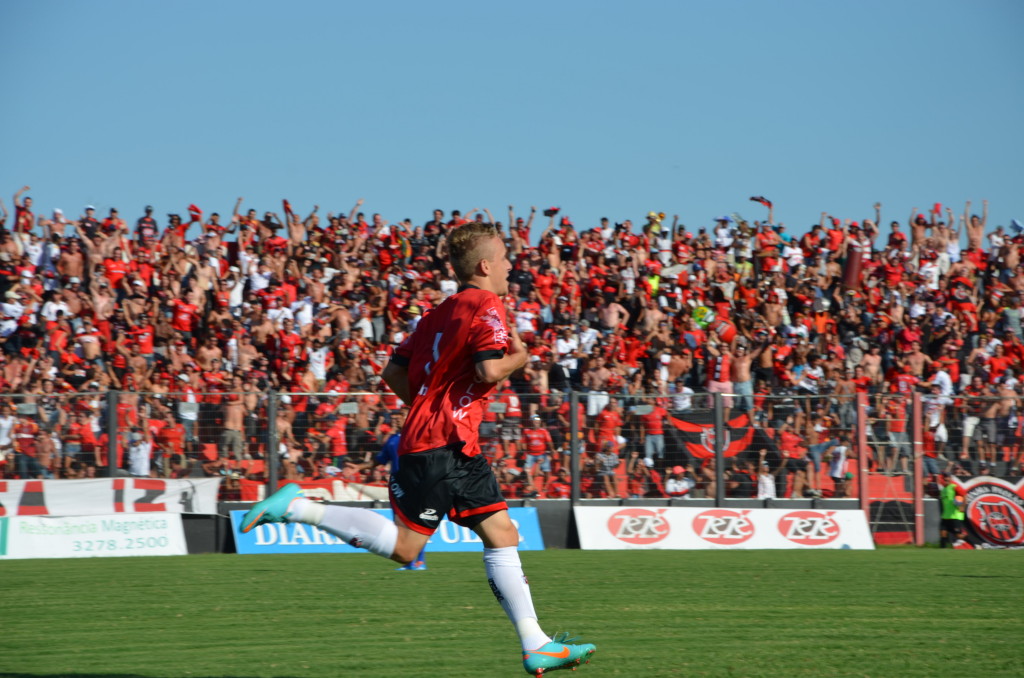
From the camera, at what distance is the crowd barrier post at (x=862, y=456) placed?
1670 centimetres

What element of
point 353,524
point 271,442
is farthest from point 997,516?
point 353,524

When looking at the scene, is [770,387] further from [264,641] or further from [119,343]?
[264,641]

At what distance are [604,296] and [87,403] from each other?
884cm

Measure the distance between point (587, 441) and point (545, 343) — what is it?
10.1 feet

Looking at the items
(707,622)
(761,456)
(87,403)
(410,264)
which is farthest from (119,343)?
(707,622)

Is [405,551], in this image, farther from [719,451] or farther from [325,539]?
[719,451]

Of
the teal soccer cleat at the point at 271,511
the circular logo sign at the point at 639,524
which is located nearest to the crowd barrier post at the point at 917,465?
the circular logo sign at the point at 639,524

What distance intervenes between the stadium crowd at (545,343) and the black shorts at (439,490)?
10.6 meters

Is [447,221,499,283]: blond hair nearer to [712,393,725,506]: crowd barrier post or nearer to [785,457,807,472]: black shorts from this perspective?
[712,393,725,506]: crowd barrier post

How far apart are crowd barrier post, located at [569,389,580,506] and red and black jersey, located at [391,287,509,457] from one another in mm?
11063

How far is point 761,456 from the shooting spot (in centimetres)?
1634

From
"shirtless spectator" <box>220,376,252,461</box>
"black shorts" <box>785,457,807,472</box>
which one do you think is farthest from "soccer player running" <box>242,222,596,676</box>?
"black shorts" <box>785,457,807,472</box>

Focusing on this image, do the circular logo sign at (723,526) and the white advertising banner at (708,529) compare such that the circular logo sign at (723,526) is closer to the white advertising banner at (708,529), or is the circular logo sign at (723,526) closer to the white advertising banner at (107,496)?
the white advertising banner at (708,529)

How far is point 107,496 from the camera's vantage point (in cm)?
1492
